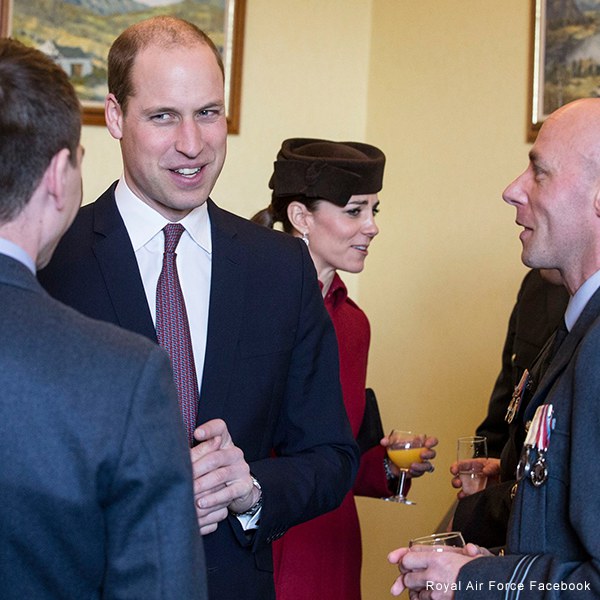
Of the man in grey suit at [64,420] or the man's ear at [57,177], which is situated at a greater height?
the man's ear at [57,177]

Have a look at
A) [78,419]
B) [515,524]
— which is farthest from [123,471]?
[515,524]

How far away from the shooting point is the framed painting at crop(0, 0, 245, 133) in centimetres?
404

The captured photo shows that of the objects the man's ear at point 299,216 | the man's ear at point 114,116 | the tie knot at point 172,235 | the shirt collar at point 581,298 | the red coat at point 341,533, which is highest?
the man's ear at point 114,116

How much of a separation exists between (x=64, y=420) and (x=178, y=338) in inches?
31.5

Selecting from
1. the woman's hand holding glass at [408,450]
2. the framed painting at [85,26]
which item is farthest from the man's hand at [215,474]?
the framed painting at [85,26]

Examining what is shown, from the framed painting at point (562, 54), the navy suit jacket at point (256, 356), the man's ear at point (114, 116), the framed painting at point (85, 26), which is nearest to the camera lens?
the navy suit jacket at point (256, 356)

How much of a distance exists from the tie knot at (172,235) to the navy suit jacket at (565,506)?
83cm

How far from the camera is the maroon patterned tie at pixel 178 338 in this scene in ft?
6.88

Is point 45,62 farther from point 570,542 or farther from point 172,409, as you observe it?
point 570,542

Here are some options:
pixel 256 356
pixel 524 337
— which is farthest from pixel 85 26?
pixel 256 356

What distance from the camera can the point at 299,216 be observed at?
3.49 meters

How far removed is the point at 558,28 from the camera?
12.6 feet

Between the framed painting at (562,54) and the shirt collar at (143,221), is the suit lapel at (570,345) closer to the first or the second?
the shirt collar at (143,221)

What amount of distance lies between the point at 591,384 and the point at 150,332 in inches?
34.3
